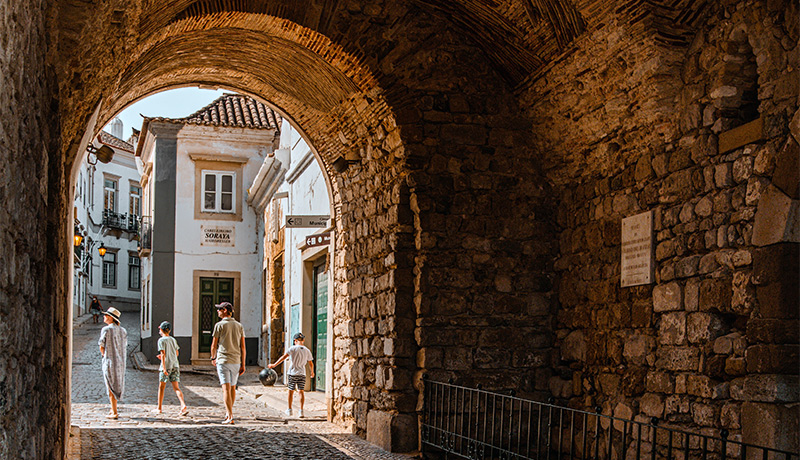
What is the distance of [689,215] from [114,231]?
3783cm

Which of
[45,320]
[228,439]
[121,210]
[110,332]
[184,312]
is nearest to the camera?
[45,320]

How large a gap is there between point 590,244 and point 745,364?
7.52 ft

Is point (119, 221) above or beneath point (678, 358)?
above

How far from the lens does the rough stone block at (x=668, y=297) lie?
6.00 m

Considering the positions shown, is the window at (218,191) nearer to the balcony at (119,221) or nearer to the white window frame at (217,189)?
the white window frame at (217,189)

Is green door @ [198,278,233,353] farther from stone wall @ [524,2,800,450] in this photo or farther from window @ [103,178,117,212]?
window @ [103,178,117,212]

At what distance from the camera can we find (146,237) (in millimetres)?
23391

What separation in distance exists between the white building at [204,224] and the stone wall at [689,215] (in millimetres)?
15650

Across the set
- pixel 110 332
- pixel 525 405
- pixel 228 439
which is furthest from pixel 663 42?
pixel 110 332

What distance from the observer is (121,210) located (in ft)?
134

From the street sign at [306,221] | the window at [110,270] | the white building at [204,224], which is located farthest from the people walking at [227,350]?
the window at [110,270]

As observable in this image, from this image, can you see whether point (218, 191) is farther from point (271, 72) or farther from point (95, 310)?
point (95, 310)

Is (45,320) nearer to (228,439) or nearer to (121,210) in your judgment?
(228,439)

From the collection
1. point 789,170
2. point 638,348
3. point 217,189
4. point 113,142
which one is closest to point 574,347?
point 638,348
